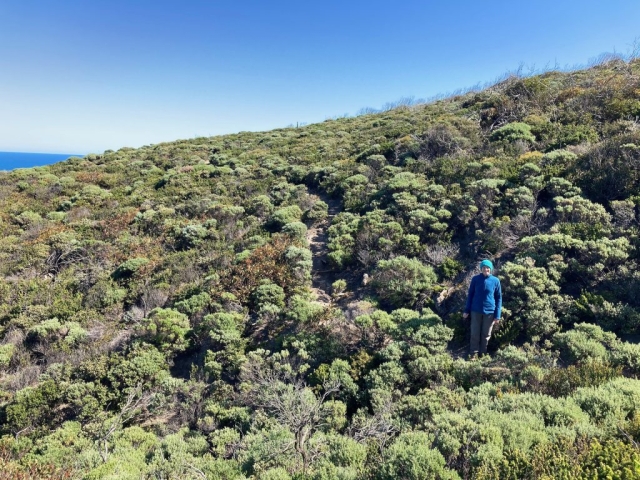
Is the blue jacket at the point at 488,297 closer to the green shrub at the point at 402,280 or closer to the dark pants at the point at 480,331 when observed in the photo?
the dark pants at the point at 480,331

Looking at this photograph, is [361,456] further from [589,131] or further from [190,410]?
[589,131]

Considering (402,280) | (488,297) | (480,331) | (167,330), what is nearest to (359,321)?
(402,280)

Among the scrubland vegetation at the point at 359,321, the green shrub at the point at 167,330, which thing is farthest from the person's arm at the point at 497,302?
the green shrub at the point at 167,330

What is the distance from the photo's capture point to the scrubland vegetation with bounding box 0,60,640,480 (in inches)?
154

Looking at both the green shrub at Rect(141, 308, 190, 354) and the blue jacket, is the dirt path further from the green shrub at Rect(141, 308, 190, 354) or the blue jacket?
the blue jacket

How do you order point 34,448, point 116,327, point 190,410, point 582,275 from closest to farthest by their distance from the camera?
point 34,448 → point 190,410 → point 582,275 → point 116,327

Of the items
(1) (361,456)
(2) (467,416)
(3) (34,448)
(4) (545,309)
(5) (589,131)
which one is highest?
(5) (589,131)

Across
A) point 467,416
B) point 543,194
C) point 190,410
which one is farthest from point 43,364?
point 543,194

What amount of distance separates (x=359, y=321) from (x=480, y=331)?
227 centimetres

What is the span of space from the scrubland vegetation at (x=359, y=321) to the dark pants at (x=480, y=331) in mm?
268

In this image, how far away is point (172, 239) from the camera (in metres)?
12.3

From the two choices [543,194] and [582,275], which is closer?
[582,275]

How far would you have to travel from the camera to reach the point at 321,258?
10.6 meters

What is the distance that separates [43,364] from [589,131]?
17493 millimetres
